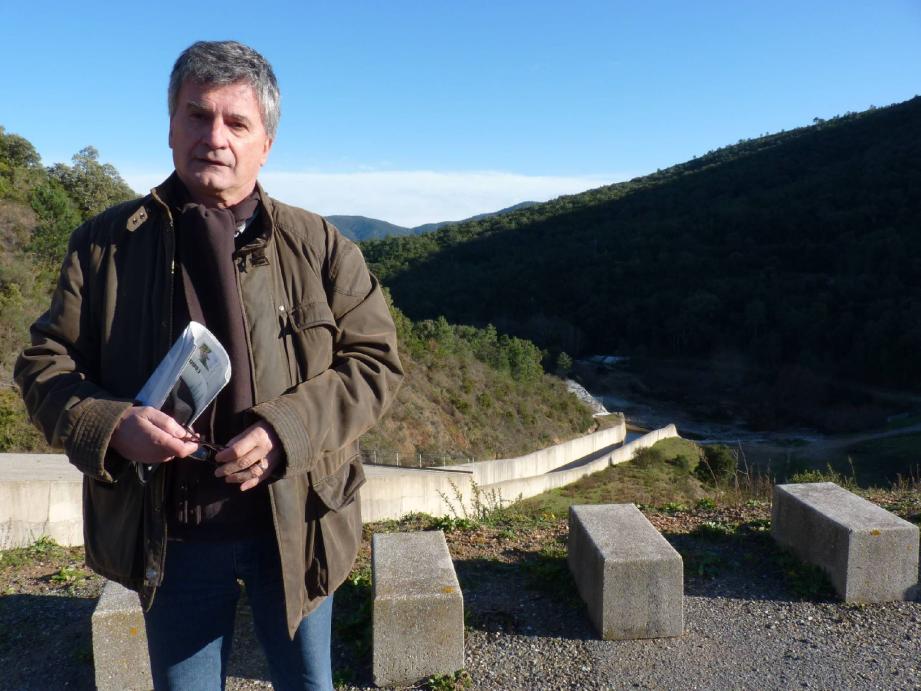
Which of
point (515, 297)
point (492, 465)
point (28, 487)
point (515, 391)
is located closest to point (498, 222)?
point (515, 297)

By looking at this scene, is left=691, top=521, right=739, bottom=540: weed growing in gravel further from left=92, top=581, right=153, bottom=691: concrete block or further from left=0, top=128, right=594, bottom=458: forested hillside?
left=0, top=128, right=594, bottom=458: forested hillside

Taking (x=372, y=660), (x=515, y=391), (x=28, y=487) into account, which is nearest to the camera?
(x=372, y=660)

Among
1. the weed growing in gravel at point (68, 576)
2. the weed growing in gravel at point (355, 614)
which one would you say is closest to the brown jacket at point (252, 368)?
the weed growing in gravel at point (355, 614)

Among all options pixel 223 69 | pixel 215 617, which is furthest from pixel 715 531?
pixel 223 69

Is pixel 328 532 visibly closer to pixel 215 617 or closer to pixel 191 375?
pixel 215 617

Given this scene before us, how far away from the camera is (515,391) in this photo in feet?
97.3

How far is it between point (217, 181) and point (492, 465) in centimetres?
1680

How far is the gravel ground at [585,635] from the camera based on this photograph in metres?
3.30

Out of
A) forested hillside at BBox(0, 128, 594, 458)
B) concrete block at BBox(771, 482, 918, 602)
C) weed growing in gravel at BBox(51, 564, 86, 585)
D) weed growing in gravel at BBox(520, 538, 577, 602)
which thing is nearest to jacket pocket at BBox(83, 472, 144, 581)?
weed growing in gravel at BBox(520, 538, 577, 602)

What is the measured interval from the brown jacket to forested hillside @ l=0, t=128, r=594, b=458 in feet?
30.9

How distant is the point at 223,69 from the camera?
168 cm

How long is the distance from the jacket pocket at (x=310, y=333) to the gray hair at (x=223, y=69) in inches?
18.2

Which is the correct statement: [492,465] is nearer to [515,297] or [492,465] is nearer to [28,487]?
[28,487]

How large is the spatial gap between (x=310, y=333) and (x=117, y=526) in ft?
2.05
